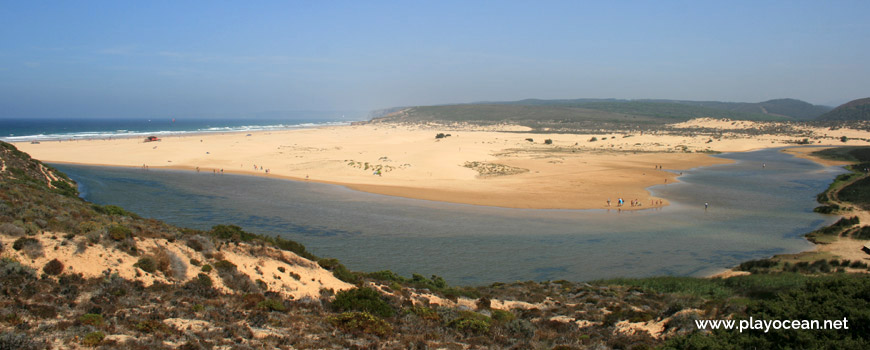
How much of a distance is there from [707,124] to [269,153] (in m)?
117

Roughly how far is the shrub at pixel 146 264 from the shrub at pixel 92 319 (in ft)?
9.79

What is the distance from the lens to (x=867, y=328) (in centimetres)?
834

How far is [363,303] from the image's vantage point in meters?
12.2

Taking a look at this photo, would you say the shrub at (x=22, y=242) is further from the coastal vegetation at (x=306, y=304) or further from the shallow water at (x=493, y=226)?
the shallow water at (x=493, y=226)

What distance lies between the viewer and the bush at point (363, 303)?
12.1 m

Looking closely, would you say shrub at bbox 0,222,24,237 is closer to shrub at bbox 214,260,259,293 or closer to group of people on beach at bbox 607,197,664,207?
shrub at bbox 214,260,259,293

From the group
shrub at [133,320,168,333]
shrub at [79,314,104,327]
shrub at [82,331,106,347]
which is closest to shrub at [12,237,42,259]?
shrub at [79,314,104,327]

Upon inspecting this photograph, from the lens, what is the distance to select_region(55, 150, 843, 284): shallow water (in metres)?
20.2

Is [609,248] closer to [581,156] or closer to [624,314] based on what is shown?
[624,314]

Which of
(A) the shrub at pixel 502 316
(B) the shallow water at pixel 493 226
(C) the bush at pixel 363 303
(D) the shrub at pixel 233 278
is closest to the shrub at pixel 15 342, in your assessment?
(D) the shrub at pixel 233 278

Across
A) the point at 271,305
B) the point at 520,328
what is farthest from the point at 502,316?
the point at 271,305

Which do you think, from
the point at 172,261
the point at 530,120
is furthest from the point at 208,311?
the point at 530,120

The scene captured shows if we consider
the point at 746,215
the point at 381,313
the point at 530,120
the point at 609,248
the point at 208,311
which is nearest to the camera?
the point at 208,311

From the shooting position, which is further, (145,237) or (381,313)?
(145,237)
